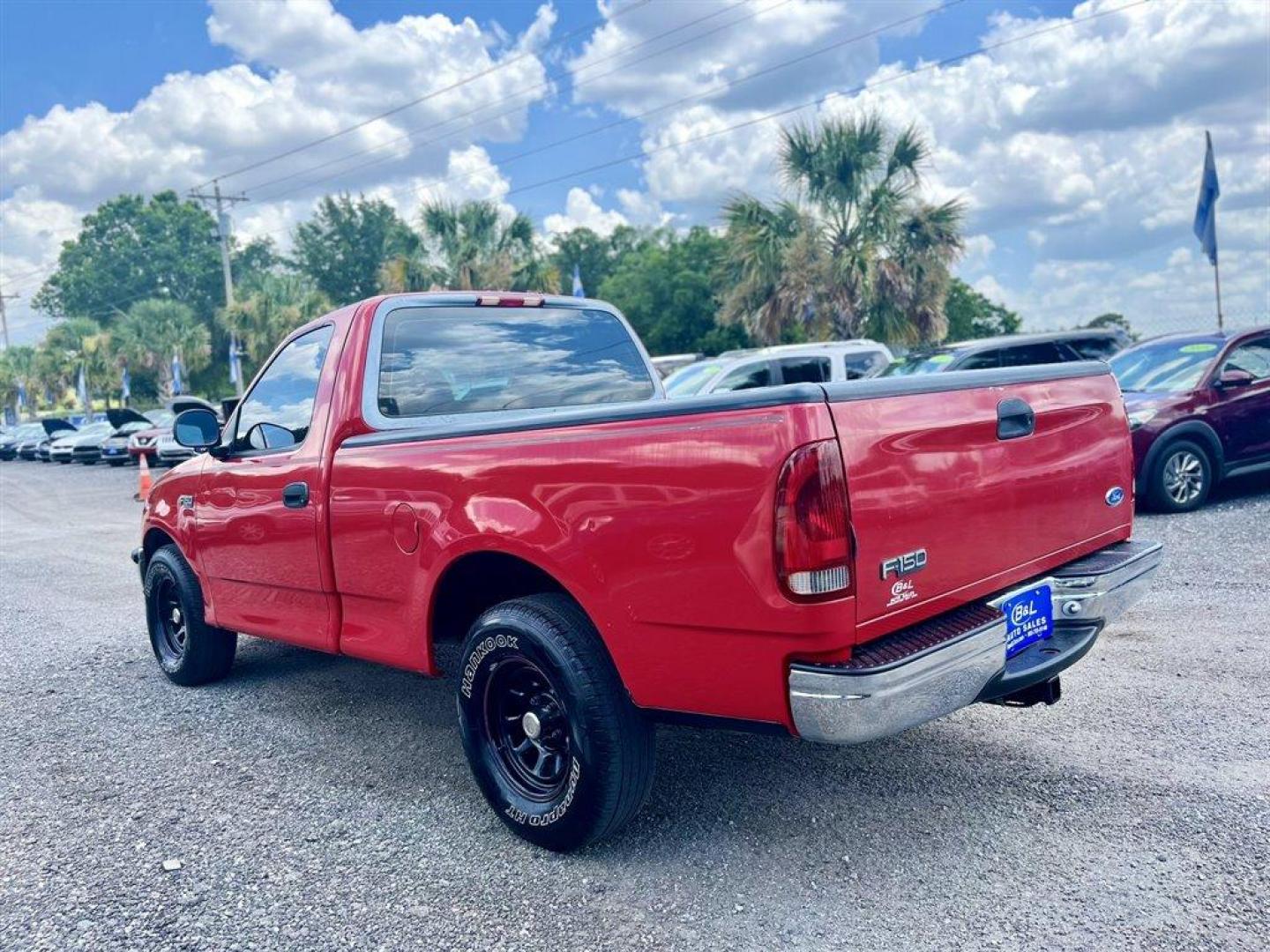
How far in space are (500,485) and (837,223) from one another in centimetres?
1886

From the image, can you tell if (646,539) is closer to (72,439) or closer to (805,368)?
(805,368)

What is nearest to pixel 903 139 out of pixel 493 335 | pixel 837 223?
pixel 837 223

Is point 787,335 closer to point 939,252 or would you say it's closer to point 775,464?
point 939,252

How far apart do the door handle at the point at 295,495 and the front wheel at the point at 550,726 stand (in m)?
1.13

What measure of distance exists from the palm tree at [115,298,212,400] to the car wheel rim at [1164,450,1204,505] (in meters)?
43.4

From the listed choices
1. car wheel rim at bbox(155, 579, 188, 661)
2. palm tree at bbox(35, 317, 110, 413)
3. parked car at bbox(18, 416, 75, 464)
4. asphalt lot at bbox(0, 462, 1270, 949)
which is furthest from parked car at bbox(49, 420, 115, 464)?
asphalt lot at bbox(0, 462, 1270, 949)

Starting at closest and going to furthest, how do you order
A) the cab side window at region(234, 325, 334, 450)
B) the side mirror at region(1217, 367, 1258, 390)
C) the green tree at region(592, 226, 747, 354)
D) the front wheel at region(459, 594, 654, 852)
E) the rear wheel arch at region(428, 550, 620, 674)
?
the front wheel at region(459, 594, 654, 852) → the rear wheel arch at region(428, 550, 620, 674) → the cab side window at region(234, 325, 334, 450) → the side mirror at region(1217, 367, 1258, 390) → the green tree at region(592, 226, 747, 354)

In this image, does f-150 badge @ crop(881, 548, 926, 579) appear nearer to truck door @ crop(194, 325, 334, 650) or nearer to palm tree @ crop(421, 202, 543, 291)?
truck door @ crop(194, 325, 334, 650)

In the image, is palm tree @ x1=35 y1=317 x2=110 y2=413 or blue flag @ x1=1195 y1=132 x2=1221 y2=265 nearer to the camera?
blue flag @ x1=1195 y1=132 x2=1221 y2=265

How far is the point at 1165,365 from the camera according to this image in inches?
367

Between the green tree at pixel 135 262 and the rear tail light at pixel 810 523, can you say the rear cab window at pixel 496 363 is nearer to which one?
the rear tail light at pixel 810 523

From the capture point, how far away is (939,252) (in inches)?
779

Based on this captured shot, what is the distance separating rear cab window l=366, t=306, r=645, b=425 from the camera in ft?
13.5

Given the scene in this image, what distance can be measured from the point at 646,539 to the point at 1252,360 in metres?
8.59
